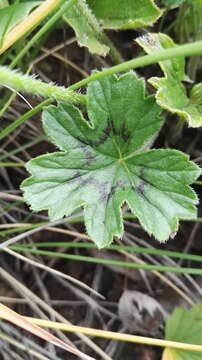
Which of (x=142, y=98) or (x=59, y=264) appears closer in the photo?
(x=142, y=98)

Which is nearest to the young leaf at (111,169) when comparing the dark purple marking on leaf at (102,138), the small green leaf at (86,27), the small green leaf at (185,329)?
the dark purple marking on leaf at (102,138)

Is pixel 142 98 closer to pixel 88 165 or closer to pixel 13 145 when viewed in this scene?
pixel 88 165

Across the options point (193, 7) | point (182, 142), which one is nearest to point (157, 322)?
point (182, 142)

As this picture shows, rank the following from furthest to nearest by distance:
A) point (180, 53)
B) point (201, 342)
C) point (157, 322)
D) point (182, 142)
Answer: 1. point (182, 142)
2. point (157, 322)
3. point (201, 342)
4. point (180, 53)

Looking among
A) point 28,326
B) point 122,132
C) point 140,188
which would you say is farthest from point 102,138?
point 28,326

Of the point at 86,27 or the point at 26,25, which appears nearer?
the point at 26,25

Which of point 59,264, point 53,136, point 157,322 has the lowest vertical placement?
point 157,322

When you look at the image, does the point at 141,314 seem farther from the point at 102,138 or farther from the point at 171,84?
the point at 171,84
